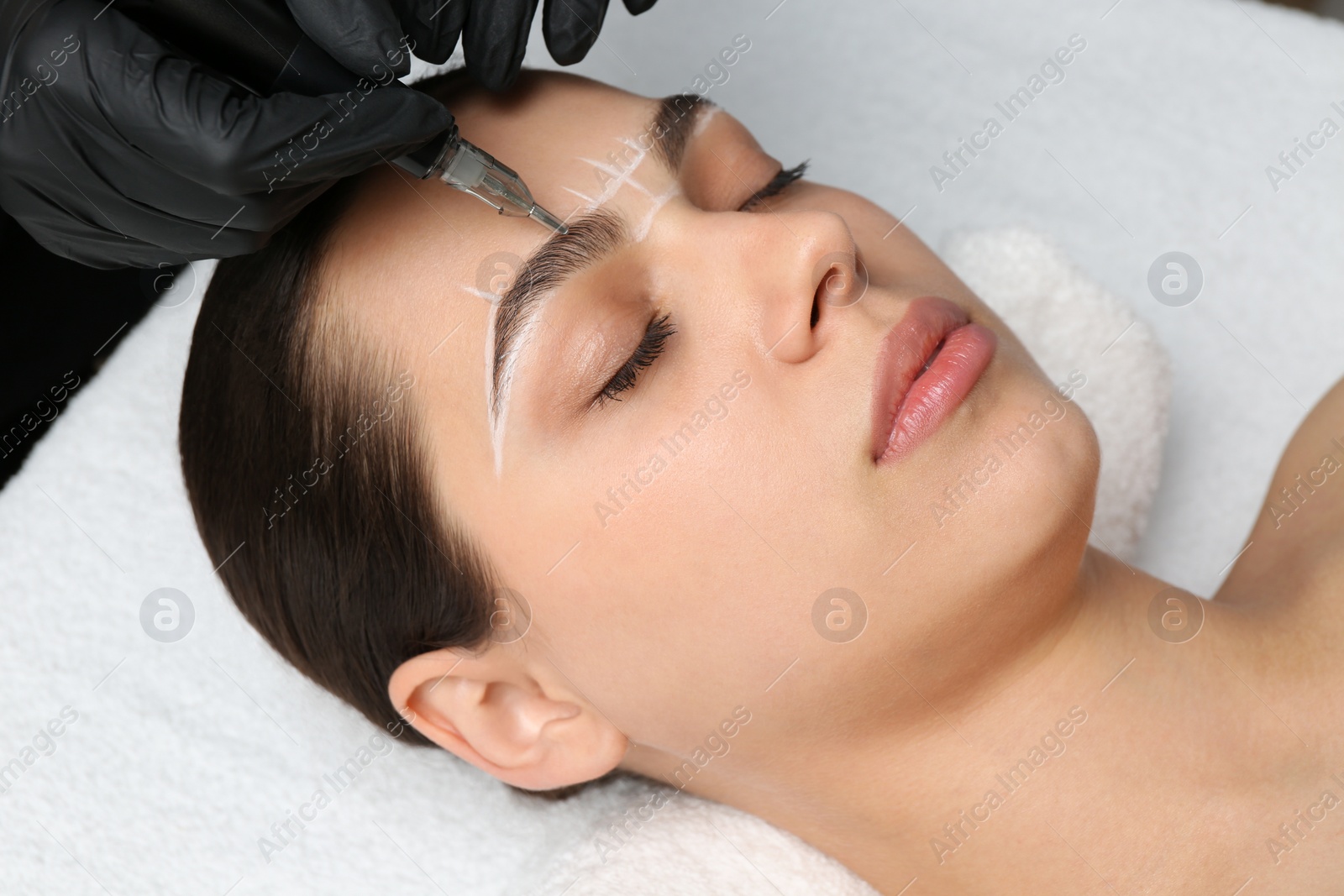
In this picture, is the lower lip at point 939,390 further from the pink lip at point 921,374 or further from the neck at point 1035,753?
the neck at point 1035,753

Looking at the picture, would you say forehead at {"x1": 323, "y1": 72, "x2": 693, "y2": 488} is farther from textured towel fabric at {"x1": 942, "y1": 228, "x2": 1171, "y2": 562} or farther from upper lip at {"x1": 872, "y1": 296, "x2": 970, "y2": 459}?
textured towel fabric at {"x1": 942, "y1": 228, "x2": 1171, "y2": 562}

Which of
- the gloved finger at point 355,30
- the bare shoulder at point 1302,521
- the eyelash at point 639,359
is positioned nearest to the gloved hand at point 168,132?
the gloved finger at point 355,30

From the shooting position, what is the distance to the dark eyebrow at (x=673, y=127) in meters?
1.01

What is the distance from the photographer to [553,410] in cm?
93

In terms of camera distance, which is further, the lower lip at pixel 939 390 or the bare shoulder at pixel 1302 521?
the bare shoulder at pixel 1302 521

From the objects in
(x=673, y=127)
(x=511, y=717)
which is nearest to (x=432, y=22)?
(x=673, y=127)

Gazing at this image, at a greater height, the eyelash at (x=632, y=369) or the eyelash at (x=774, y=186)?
the eyelash at (x=774, y=186)

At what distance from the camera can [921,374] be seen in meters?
0.97

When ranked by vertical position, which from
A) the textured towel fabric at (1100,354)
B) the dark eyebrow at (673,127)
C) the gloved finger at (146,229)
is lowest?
the gloved finger at (146,229)

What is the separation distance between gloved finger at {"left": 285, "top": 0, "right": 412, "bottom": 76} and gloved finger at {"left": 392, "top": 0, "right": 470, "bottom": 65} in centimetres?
10

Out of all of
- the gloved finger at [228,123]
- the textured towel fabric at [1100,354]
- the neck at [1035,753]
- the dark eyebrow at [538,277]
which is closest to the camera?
the gloved finger at [228,123]

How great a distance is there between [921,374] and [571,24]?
0.48 meters

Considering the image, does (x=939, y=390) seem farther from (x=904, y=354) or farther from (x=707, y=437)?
(x=707, y=437)

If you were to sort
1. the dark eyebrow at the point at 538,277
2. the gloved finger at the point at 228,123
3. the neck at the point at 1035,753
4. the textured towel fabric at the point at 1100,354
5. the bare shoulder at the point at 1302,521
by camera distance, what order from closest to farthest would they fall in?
the gloved finger at the point at 228,123 < the dark eyebrow at the point at 538,277 < the neck at the point at 1035,753 < the bare shoulder at the point at 1302,521 < the textured towel fabric at the point at 1100,354
